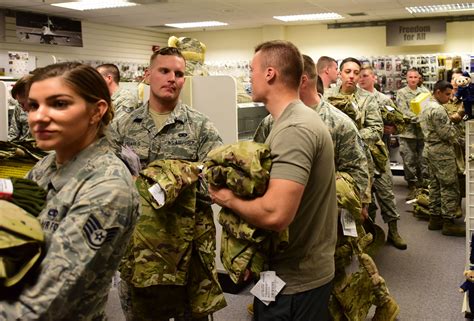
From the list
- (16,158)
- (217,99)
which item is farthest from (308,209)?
(217,99)

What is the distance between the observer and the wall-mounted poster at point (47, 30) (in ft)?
30.9

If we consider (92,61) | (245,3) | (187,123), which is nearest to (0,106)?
(187,123)

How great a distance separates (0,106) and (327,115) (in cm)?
238

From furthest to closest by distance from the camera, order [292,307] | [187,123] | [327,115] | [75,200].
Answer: [327,115]
[187,123]
[292,307]
[75,200]

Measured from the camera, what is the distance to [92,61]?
36.5ft

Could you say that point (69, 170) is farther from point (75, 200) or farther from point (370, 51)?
point (370, 51)

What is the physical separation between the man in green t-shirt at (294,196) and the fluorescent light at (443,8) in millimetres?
8778

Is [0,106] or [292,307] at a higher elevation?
[0,106]

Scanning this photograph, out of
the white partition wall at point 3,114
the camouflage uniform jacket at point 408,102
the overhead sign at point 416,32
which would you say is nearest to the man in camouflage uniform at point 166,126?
the white partition wall at point 3,114

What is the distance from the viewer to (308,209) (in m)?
1.99

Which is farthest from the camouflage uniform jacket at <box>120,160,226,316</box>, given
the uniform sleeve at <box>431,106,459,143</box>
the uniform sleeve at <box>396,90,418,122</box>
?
the uniform sleeve at <box>396,90,418,122</box>

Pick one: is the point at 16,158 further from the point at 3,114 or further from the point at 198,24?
the point at 198,24

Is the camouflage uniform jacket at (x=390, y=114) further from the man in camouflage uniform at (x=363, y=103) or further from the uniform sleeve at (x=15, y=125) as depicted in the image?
the uniform sleeve at (x=15, y=125)

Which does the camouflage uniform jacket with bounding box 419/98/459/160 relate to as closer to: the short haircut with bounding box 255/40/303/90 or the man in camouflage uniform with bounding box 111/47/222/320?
the man in camouflage uniform with bounding box 111/47/222/320
